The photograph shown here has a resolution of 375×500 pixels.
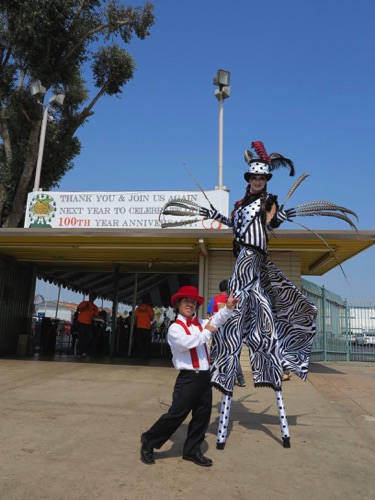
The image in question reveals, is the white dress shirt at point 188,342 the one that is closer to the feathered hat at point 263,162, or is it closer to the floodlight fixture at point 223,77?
the feathered hat at point 263,162

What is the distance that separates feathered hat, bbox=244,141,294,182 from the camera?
4.52 m

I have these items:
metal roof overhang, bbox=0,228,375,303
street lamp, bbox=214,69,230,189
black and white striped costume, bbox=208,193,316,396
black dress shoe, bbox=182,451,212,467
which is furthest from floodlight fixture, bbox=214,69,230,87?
black dress shoe, bbox=182,451,212,467

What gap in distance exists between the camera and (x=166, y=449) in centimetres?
383

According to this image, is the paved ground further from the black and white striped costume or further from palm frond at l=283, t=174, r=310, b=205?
palm frond at l=283, t=174, r=310, b=205

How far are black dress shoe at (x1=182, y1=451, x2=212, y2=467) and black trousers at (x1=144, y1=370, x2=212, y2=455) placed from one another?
3 centimetres

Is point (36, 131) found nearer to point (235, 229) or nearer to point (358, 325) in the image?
point (358, 325)

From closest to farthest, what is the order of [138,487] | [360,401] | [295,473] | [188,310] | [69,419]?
[138,487] < [295,473] < [188,310] < [69,419] < [360,401]

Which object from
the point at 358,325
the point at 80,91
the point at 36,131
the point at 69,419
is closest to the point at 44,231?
the point at 69,419

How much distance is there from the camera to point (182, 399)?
3.45 m

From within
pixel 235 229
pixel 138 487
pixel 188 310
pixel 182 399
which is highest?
pixel 235 229

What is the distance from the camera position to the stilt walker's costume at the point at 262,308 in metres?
4.14

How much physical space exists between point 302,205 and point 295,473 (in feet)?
7.60

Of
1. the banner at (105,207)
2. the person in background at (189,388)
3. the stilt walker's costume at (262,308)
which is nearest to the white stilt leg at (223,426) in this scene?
the stilt walker's costume at (262,308)

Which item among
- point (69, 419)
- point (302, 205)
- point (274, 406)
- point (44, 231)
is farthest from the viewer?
point (44, 231)
